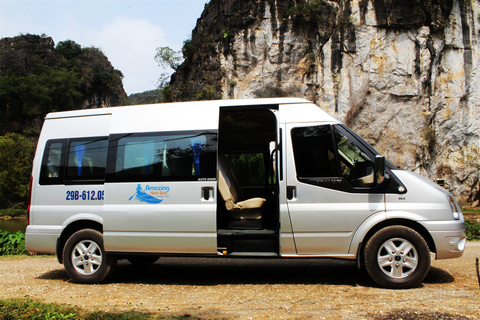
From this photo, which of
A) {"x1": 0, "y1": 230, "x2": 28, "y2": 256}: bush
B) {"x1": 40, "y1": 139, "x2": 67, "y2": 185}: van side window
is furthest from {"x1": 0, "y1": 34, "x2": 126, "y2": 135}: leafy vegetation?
{"x1": 40, "y1": 139, "x2": 67, "y2": 185}: van side window

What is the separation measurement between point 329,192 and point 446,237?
1645mm

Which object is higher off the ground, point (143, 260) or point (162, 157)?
point (162, 157)

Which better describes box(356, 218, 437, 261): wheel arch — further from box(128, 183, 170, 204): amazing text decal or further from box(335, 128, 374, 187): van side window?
box(128, 183, 170, 204): amazing text decal

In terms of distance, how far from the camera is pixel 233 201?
643 centimetres

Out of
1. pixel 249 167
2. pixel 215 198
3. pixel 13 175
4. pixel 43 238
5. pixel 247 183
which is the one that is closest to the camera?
pixel 215 198

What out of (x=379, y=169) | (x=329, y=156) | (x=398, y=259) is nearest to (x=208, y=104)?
(x=329, y=156)

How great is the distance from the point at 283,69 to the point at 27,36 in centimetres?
8224

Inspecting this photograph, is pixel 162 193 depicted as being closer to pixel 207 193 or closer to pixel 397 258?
pixel 207 193

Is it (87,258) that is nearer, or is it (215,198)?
(215,198)

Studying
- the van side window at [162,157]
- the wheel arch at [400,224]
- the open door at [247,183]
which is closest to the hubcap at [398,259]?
the wheel arch at [400,224]

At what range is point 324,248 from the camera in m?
5.81

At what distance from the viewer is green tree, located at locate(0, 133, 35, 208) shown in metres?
53.2

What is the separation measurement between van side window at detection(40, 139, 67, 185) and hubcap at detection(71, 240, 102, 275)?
3.56 ft

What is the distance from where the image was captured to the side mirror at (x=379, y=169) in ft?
17.9
